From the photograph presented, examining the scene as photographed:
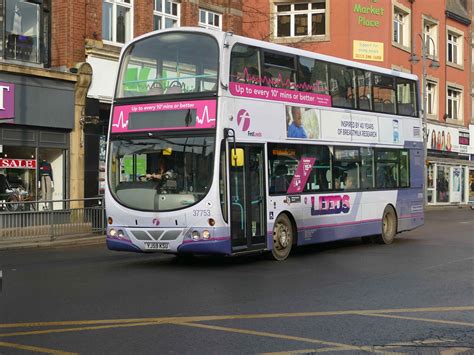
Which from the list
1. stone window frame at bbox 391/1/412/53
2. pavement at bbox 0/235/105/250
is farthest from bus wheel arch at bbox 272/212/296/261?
stone window frame at bbox 391/1/412/53

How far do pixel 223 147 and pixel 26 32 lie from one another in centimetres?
1133

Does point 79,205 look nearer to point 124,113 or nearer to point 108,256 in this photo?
point 108,256

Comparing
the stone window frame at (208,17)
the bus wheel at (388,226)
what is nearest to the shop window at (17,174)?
the stone window frame at (208,17)

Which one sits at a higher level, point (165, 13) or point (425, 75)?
point (165, 13)

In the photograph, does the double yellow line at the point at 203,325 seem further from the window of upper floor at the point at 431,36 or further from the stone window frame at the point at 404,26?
the window of upper floor at the point at 431,36

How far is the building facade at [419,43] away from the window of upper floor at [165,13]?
16.7ft

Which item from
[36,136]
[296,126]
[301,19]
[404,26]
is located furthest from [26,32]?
[404,26]

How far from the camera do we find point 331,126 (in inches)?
590

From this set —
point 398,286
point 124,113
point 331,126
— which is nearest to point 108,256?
point 124,113

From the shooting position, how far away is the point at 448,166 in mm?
44156

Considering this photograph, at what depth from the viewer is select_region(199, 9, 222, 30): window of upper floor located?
2695 cm

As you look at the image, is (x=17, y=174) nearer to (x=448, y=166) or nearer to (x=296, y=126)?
(x=296, y=126)

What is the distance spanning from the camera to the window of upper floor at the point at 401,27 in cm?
3775

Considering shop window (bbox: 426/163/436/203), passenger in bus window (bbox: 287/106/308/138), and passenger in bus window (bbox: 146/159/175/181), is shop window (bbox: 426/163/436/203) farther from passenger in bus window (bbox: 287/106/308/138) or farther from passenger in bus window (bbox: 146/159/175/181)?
passenger in bus window (bbox: 146/159/175/181)
